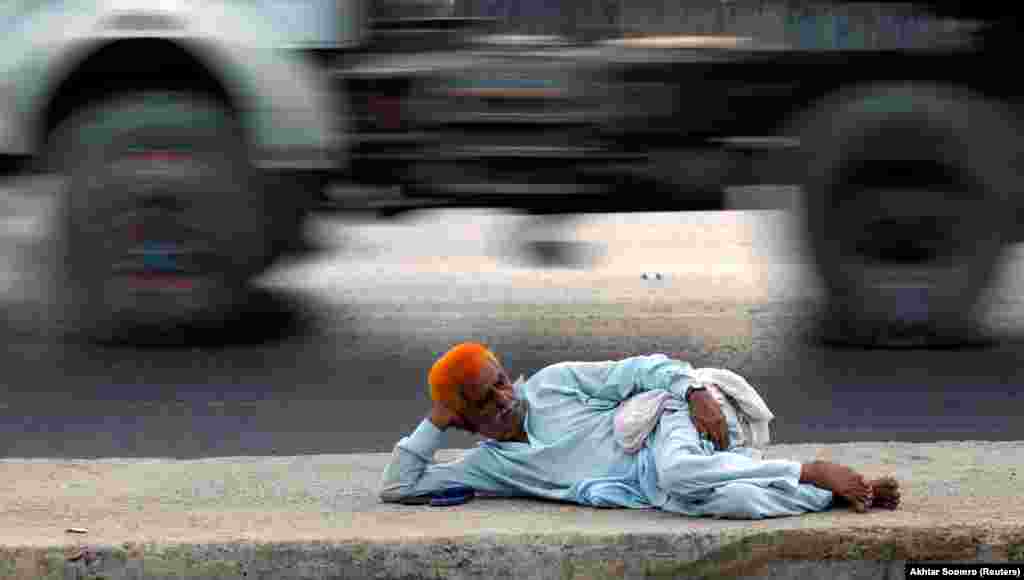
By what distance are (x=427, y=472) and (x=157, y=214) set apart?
11.3 ft

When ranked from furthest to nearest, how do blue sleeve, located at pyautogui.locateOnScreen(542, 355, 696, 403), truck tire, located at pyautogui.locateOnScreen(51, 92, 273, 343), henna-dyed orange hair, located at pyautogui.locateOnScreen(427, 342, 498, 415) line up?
1. truck tire, located at pyautogui.locateOnScreen(51, 92, 273, 343)
2. blue sleeve, located at pyautogui.locateOnScreen(542, 355, 696, 403)
3. henna-dyed orange hair, located at pyautogui.locateOnScreen(427, 342, 498, 415)

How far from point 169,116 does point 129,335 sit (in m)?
0.98

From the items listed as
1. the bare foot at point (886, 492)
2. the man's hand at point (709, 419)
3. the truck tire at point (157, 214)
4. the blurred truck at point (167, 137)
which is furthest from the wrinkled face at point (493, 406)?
the truck tire at point (157, 214)

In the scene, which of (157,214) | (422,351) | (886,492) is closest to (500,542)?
(886,492)

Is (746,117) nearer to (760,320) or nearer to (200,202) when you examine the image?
(760,320)

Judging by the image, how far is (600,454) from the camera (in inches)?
185

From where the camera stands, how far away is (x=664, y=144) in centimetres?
773

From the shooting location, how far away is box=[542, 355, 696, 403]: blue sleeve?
464cm

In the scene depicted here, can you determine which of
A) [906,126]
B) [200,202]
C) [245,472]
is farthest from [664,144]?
[245,472]

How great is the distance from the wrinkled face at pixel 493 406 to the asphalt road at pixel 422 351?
1.45 metres

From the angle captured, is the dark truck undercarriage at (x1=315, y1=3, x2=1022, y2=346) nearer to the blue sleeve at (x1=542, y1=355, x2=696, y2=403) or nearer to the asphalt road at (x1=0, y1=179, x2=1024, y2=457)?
the asphalt road at (x1=0, y1=179, x2=1024, y2=457)

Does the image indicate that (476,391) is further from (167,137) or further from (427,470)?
(167,137)

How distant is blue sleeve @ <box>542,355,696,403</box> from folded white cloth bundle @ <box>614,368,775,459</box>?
30 mm

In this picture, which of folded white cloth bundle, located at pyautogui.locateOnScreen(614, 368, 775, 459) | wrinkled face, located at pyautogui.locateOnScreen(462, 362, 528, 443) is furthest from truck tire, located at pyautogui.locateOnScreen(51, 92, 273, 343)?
folded white cloth bundle, located at pyautogui.locateOnScreen(614, 368, 775, 459)
